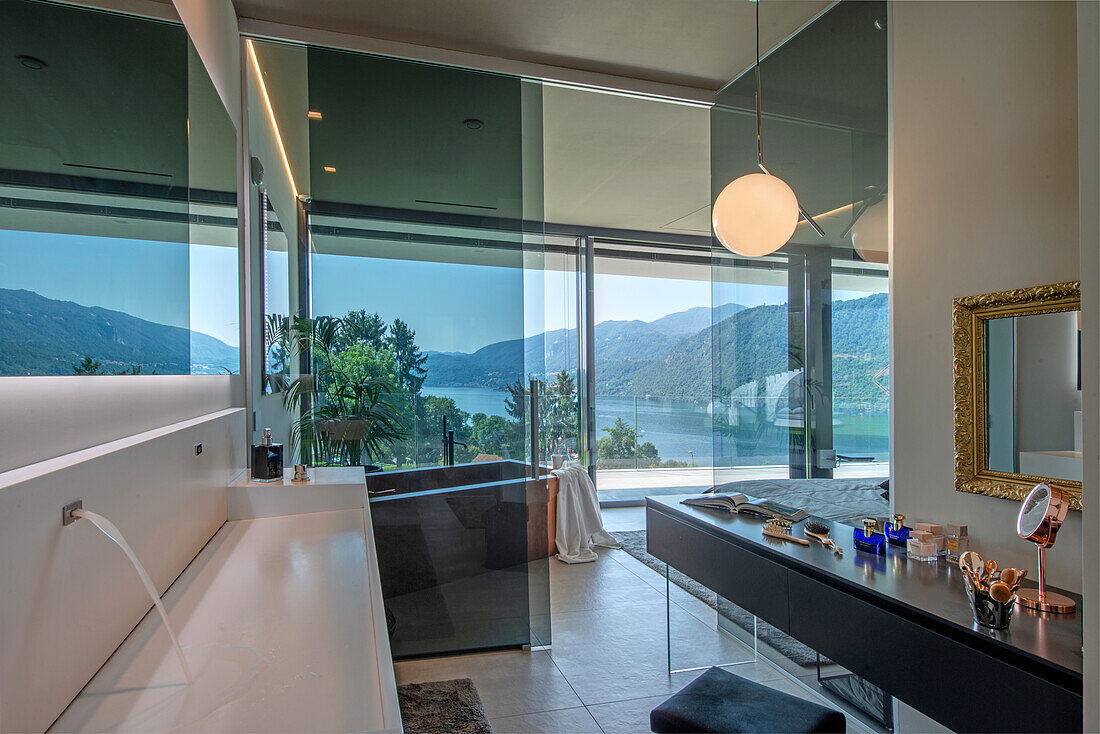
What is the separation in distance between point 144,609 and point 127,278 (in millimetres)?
579

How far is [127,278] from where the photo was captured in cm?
105

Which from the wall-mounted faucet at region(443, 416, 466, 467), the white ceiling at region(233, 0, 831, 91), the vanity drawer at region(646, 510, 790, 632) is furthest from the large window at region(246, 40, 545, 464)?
the vanity drawer at region(646, 510, 790, 632)

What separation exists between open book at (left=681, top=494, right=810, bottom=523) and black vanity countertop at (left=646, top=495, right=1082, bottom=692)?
0.19ft

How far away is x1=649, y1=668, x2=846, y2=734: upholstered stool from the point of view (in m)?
1.57

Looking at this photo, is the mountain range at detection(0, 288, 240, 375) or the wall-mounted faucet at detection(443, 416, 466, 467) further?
the wall-mounted faucet at detection(443, 416, 466, 467)

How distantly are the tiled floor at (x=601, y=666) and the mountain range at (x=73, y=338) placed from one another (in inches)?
72.3

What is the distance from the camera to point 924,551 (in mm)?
1865

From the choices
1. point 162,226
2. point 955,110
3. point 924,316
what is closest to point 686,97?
point 955,110

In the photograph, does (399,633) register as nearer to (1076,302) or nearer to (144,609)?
(144,609)

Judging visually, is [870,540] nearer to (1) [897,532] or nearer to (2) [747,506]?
(1) [897,532]

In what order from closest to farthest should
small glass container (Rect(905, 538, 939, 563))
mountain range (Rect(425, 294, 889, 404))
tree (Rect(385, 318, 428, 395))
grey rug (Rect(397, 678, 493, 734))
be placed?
1. small glass container (Rect(905, 538, 939, 563))
2. grey rug (Rect(397, 678, 493, 734))
3. mountain range (Rect(425, 294, 889, 404))
4. tree (Rect(385, 318, 428, 395))

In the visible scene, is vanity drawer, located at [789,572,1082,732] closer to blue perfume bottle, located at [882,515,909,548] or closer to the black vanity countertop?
the black vanity countertop

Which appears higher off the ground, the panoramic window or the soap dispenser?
the panoramic window

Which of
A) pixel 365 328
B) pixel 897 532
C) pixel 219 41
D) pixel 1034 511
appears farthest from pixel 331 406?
pixel 1034 511
